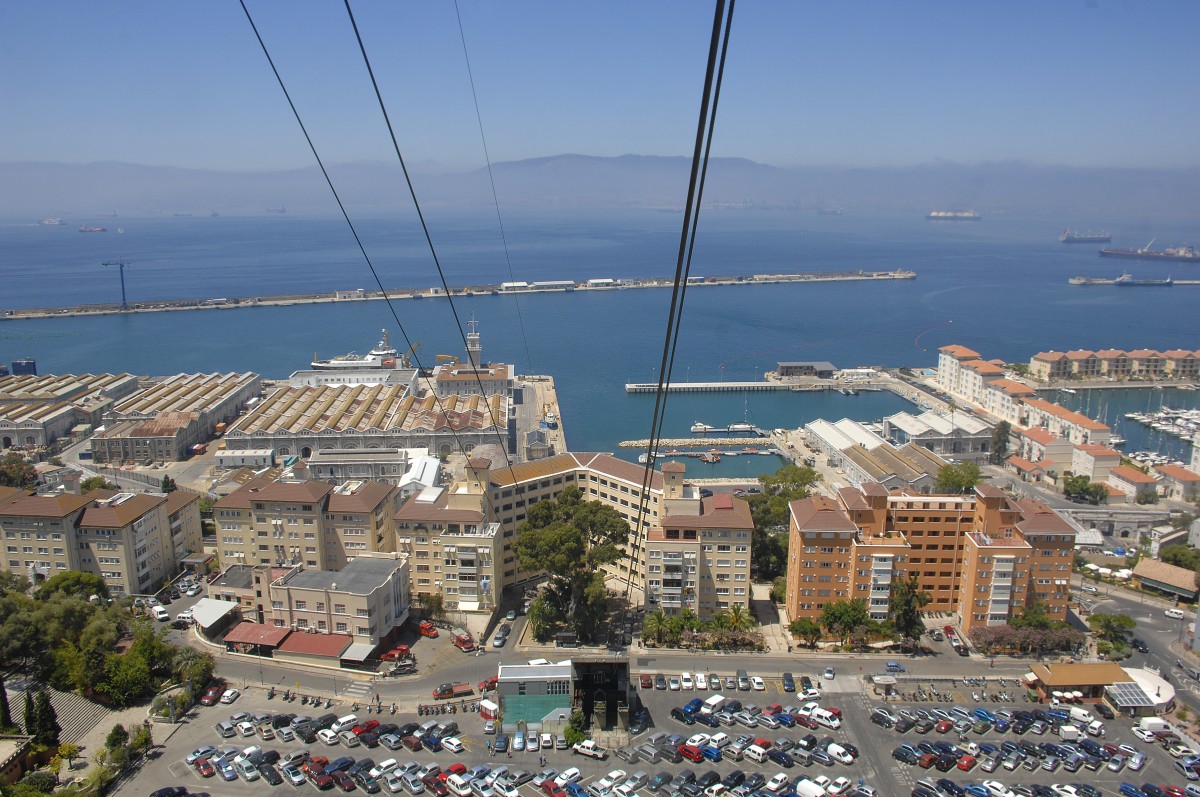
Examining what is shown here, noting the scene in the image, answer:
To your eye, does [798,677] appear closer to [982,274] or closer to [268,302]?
[268,302]

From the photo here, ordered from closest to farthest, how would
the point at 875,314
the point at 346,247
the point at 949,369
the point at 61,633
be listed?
the point at 61,633 → the point at 949,369 → the point at 875,314 → the point at 346,247

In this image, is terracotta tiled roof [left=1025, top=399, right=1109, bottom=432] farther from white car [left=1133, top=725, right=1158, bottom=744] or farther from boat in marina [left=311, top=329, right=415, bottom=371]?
boat in marina [left=311, top=329, right=415, bottom=371]

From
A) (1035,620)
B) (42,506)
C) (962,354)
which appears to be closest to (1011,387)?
(962,354)

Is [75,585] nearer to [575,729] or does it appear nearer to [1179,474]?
[575,729]

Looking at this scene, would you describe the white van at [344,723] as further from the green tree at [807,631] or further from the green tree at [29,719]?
the green tree at [807,631]

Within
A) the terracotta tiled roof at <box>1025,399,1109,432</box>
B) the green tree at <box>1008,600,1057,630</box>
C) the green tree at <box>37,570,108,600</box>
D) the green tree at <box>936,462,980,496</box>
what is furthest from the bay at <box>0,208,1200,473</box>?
the green tree at <box>1008,600,1057,630</box>

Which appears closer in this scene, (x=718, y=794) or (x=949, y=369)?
(x=718, y=794)

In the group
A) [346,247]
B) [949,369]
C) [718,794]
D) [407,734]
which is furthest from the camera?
[346,247]

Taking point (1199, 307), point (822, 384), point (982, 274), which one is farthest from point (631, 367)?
point (982, 274)
